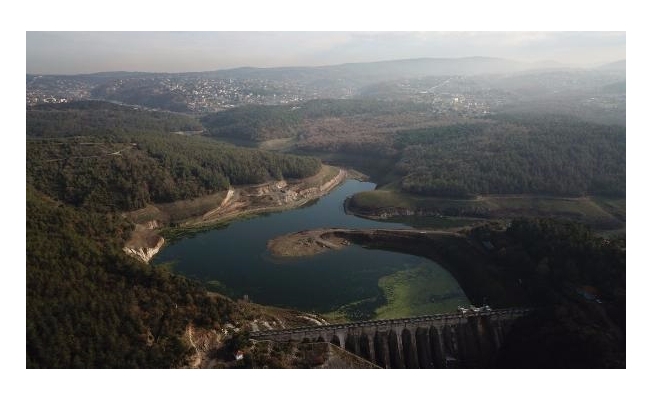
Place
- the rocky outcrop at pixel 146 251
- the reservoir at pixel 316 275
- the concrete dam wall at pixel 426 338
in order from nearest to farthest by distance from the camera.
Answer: the concrete dam wall at pixel 426 338, the reservoir at pixel 316 275, the rocky outcrop at pixel 146 251

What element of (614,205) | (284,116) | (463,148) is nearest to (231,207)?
(463,148)

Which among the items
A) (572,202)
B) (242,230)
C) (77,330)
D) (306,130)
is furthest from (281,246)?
(306,130)

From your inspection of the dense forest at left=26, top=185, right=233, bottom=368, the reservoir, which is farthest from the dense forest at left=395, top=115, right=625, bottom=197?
the dense forest at left=26, top=185, right=233, bottom=368

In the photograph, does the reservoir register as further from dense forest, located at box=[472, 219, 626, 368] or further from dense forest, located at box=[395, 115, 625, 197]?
dense forest, located at box=[395, 115, 625, 197]

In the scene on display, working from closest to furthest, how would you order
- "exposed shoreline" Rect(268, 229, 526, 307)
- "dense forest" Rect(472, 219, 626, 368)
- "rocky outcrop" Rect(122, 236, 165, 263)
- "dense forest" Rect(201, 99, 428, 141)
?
"dense forest" Rect(472, 219, 626, 368) < "exposed shoreline" Rect(268, 229, 526, 307) < "rocky outcrop" Rect(122, 236, 165, 263) < "dense forest" Rect(201, 99, 428, 141)

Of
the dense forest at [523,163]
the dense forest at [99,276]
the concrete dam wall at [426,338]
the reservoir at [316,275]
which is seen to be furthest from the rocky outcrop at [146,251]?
the dense forest at [523,163]

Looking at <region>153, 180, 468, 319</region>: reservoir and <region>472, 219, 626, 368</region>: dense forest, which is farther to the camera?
<region>153, 180, 468, 319</region>: reservoir

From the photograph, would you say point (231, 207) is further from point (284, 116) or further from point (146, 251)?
point (284, 116)

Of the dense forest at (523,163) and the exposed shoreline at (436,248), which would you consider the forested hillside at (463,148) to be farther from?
the exposed shoreline at (436,248)
